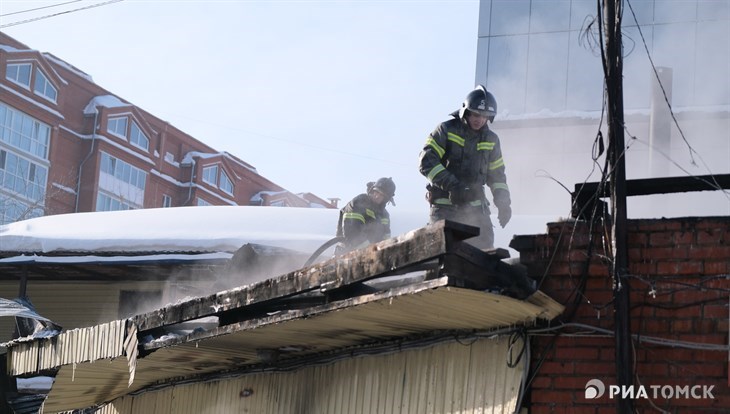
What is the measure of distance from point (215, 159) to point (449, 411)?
52.9 meters

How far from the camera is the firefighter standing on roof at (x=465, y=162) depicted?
314 inches

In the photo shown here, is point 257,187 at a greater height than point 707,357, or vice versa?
point 257,187

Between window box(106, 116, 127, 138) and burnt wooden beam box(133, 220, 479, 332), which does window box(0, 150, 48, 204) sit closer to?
window box(106, 116, 127, 138)

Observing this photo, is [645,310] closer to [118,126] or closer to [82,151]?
[82,151]

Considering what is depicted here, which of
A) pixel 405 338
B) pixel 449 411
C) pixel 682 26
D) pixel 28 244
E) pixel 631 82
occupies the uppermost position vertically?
pixel 682 26

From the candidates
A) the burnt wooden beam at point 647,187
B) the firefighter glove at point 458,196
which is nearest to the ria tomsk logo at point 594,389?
the burnt wooden beam at point 647,187

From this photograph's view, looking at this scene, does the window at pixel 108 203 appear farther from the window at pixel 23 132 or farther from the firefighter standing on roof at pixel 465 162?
the firefighter standing on roof at pixel 465 162

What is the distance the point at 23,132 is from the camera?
46.2 m

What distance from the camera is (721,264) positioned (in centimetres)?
498

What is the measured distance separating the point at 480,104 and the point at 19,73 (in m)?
41.5

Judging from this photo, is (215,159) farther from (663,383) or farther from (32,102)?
(663,383)

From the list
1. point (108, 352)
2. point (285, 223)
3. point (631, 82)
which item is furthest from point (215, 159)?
point (108, 352)

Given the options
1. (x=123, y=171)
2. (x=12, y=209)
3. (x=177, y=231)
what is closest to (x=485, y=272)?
(x=177, y=231)

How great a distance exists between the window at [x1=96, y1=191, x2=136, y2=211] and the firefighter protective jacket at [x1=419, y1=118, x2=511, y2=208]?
42.6 meters
